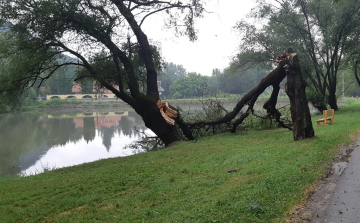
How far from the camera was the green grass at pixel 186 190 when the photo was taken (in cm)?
460

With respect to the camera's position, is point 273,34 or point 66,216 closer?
point 66,216

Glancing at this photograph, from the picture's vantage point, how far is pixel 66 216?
5.24 meters

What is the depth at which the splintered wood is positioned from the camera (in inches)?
537

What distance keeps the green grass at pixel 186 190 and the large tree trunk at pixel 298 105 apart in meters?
0.53

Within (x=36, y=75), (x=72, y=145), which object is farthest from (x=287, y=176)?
(x=72, y=145)

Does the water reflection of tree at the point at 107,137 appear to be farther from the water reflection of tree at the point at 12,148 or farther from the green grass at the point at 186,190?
the green grass at the point at 186,190

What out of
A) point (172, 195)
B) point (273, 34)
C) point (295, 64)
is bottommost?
point (172, 195)

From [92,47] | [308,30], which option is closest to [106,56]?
[92,47]

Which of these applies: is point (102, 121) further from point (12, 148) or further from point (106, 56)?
point (106, 56)

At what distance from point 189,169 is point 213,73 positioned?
94475 mm

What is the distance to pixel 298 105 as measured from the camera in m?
9.62

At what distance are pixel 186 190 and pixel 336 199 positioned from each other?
8.39ft

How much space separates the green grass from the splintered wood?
4.51 metres

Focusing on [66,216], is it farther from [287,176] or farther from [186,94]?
[186,94]
